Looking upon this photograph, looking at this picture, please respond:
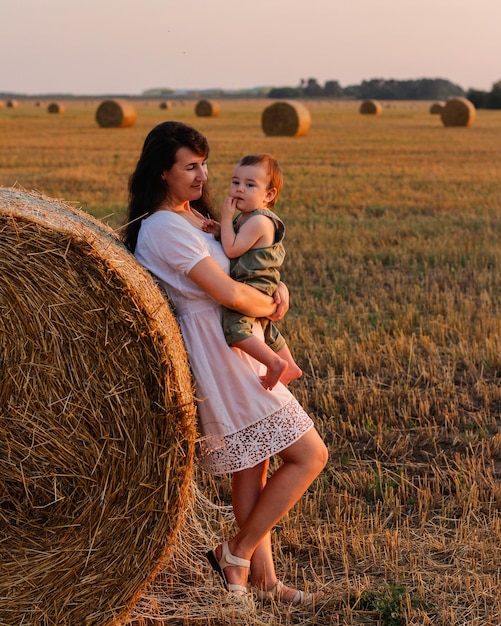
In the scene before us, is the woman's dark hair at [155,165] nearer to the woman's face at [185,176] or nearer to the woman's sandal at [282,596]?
the woman's face at [185,176]

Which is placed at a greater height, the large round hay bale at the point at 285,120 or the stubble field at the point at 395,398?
the large round hay bale at the point at 285,120

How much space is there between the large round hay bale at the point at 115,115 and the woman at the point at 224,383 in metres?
→ 32.4

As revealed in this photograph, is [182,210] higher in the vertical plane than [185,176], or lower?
lower

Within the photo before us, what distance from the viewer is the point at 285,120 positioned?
96.4ft

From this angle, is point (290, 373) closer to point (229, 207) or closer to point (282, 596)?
point (229, 207)

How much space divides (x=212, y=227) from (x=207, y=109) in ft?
138

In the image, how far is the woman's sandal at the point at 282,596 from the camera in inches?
141

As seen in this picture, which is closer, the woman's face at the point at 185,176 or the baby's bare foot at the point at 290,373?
the woman's face at the point at 185,176

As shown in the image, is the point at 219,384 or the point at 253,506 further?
the point at 253,506

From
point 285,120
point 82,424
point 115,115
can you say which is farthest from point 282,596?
point 115,115

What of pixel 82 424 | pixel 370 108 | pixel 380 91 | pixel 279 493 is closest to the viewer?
pixel 82 424

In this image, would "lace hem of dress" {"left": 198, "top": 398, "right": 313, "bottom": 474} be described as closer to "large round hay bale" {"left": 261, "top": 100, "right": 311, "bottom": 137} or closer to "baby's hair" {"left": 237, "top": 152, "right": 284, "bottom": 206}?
"baby's hair" {"left": 237, "top": 152, "right": 284, "bottom": 206}

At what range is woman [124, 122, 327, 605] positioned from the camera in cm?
348

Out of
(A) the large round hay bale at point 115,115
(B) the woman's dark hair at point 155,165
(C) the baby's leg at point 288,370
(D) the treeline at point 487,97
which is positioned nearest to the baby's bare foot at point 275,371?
(C) the baby's leg at point 288,370
